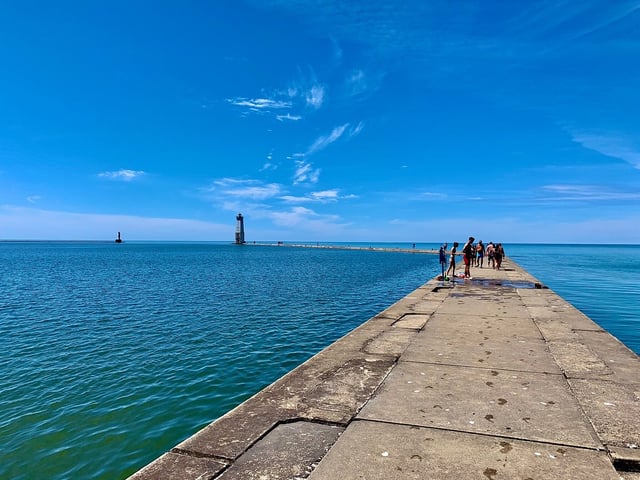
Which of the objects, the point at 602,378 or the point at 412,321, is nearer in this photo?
the point at 602,378

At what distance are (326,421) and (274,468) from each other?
1.05 metres

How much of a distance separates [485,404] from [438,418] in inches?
30.6

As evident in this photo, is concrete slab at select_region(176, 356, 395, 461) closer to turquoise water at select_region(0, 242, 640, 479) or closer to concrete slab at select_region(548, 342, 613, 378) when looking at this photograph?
turquoise water at select_region(0, 242, 640, 479)

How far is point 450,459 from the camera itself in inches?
134

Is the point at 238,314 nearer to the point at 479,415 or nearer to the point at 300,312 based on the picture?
the point at 300,312

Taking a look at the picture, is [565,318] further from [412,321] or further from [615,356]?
[412,321]

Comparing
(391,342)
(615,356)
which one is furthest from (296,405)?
(615,356)

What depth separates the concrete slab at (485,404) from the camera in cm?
397

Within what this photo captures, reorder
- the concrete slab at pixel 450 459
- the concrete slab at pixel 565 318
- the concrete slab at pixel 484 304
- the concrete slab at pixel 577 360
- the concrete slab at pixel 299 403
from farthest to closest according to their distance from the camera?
1. the concrete slab at pixel 484 304
2. the concrete slab at pixel 565 318
3. the concrete slab at pixel 577 360
4. the concrete slab at pixel 299 403
5. the concrete slab at pixel 450 459

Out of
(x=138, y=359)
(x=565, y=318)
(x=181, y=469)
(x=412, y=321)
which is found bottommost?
(x=138, y=359)

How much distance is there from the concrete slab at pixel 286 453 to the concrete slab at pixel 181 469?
0.16m

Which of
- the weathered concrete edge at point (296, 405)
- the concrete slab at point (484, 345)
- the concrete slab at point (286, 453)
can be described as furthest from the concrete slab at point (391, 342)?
the concrete slab at point (286, 453)

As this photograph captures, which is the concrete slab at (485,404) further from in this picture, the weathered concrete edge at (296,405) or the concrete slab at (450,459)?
the weathered concrete edge at (296,405)

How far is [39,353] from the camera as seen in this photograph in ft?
36.9
